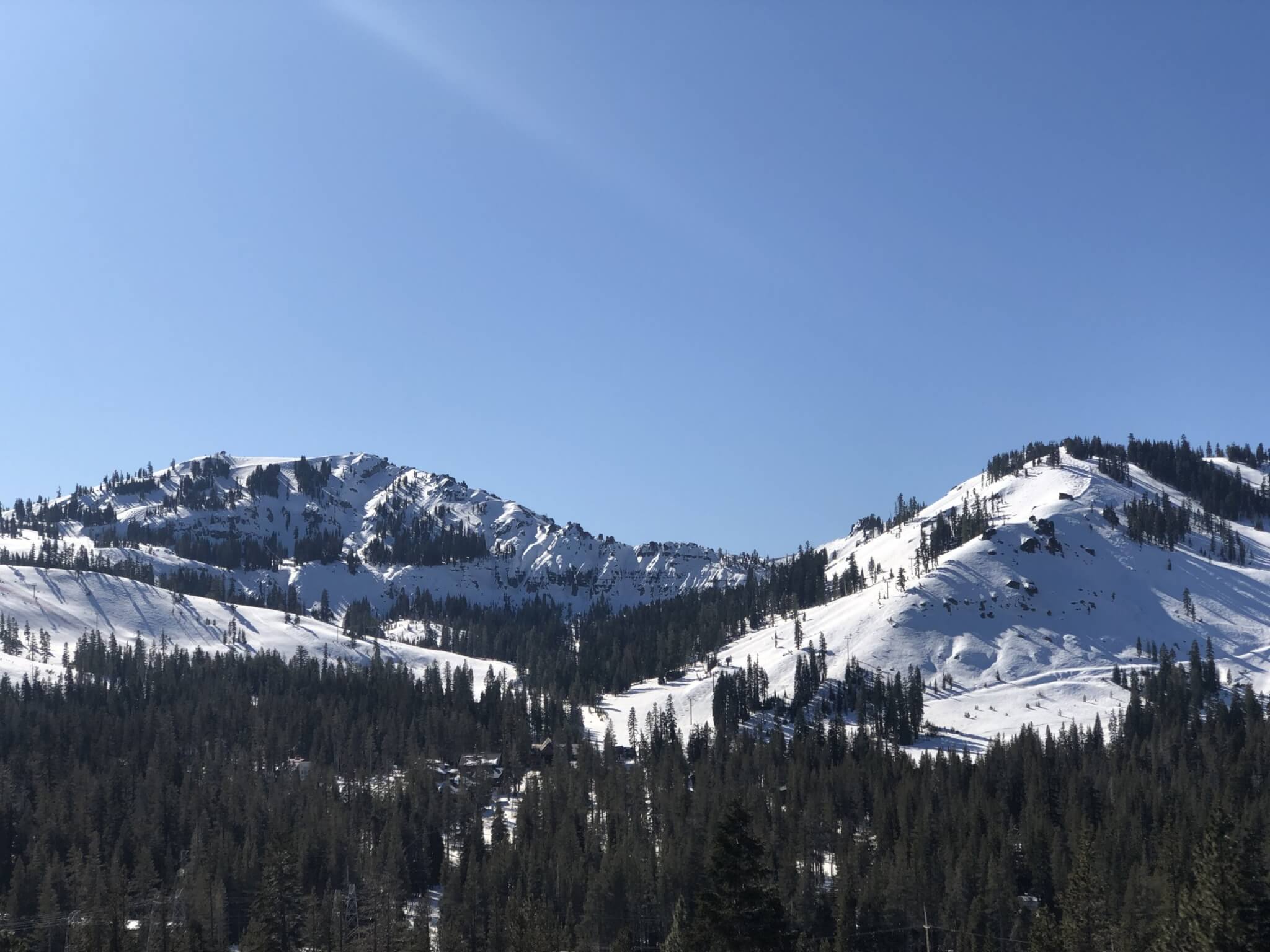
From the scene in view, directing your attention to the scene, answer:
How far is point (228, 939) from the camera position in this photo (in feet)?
422

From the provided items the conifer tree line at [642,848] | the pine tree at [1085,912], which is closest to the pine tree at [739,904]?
the conifer tree line at [642,848]

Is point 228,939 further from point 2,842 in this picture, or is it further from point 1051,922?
point 1051,922

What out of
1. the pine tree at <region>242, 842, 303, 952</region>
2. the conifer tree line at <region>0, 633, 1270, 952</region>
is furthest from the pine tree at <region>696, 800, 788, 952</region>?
the pine tree at <region>242, 842, 303, 952</region>

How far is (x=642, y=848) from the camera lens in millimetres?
142250

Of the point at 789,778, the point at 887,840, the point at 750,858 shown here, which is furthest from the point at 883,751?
the point at 750,858

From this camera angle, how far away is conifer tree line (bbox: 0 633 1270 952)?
111 metres

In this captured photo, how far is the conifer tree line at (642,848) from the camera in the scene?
111 m

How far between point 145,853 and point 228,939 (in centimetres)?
2004

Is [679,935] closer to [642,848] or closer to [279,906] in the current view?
[279,906]

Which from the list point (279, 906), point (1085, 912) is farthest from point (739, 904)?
point (279, 906)

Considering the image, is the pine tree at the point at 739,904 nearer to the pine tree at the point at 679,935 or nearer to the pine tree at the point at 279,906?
the pine tree at the point at 679,935

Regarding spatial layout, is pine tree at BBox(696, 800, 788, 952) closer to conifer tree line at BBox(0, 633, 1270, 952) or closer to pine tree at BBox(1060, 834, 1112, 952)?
conifer tree line at BBox(0, 633, 1270, 952)

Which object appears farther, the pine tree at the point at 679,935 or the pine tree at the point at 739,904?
the pine tree at the point at 679,935

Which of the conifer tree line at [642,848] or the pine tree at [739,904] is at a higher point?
the pine tree at [739,904]
